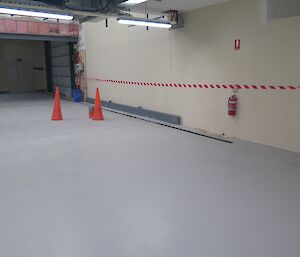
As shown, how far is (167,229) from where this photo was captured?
2.35 m

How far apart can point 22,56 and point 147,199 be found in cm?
1435

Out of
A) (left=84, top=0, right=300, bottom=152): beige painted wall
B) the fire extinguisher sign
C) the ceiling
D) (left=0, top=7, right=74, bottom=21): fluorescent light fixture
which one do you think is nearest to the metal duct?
(left=0, top=7, right=74, bottom=21): fluorescent light fixture

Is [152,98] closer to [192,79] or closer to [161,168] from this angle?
[192,79]

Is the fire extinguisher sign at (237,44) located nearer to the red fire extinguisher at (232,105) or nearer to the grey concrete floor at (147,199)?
the red fire extinguisher at (232,105)

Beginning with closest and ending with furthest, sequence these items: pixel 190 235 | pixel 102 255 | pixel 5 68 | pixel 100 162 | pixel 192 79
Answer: pixel 102 255, pixel 190 235, pixel 100 162, pixel 192 79, pixel 5 68

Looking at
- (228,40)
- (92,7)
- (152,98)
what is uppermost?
(92,7)

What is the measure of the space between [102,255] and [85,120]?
5.20 metres

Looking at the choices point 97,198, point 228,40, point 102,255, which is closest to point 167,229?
point 102,255

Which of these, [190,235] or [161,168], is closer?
[190,235]

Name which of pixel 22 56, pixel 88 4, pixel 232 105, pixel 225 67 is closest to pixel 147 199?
pixel 232 105

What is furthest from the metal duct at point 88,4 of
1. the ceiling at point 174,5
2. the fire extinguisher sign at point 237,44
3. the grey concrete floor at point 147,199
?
the grey concrete floor at point 147,199

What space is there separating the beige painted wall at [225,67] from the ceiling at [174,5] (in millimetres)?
172

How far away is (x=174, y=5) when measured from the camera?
17.8 ft

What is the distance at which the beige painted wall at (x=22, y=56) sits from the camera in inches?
574
